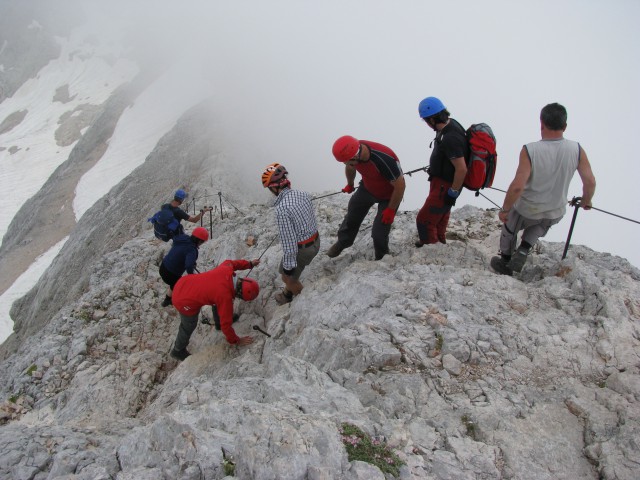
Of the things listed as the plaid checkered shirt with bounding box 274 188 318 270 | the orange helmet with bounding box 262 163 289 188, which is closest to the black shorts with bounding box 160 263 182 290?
the plaid checkered shirt with bounding box 274 188 318 270

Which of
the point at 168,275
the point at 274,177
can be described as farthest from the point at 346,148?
the point at 168,275

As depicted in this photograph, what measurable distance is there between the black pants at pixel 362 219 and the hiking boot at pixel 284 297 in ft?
5.28

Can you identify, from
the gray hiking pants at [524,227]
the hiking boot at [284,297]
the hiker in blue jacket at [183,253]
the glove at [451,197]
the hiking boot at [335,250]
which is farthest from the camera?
the hiker in blue jacket at [183,253]

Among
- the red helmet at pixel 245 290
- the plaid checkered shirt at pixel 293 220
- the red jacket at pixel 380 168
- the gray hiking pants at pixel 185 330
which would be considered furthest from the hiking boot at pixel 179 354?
the red jacket at pixel 380 168

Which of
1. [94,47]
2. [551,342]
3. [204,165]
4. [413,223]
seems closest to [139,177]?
[204,165]

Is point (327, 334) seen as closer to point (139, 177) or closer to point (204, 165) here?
point (204, 165)

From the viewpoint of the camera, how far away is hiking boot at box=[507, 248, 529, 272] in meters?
7.01

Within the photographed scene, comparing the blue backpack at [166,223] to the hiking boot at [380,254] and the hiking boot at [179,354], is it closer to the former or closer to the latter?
the hiking boot at [179,354]

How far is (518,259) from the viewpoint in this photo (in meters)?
7.04

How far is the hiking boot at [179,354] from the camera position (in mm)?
8375

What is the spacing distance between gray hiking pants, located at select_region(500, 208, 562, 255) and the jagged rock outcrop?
717mm

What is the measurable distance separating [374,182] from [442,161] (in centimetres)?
121

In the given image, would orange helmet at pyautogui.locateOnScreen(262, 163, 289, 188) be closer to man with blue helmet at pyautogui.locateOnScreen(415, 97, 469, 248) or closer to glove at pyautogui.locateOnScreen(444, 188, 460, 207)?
man with blue helmet at pyautogui.locateOnScreen(415, 97, 469, 248)

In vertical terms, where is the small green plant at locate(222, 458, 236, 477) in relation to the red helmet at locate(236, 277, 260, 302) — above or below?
above
